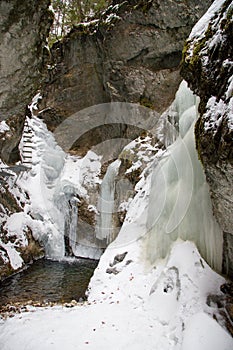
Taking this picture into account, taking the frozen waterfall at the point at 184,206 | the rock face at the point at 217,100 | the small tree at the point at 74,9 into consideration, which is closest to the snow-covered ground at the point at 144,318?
the frozen waterfall at the point at 184,206

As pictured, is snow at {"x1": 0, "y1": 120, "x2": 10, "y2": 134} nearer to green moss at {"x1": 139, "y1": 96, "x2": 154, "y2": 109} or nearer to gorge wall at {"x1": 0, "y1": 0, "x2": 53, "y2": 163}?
green moss at {"x1": 139, "y1": 96, "x2": 154, "y2": 109}

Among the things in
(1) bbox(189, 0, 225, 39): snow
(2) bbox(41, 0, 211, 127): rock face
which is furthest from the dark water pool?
(2) bbox(41, 0, 211, 127): rock face

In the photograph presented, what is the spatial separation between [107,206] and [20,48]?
960 cm

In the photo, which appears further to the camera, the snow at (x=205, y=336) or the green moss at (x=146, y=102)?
the green moss at (x=146, y=102)

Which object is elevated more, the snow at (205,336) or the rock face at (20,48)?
the rock face at (20,48)

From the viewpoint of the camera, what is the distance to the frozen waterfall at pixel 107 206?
13.2 metres

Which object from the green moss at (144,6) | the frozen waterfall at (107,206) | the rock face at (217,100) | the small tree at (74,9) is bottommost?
the frozen waterfall at (107,206)

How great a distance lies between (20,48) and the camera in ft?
15.1

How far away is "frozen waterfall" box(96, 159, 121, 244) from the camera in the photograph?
1318cm

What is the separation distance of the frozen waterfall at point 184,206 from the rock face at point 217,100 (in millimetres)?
617

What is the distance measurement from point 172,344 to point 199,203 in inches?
101

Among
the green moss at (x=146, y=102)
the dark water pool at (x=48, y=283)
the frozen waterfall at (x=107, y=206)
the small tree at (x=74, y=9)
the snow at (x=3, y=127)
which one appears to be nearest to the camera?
the dark water pool at (x=48, y=283)

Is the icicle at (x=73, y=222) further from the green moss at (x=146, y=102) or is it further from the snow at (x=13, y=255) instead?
the green moss at (x=146, y=102)

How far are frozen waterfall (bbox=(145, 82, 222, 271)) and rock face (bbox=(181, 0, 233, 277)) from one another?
62 cm
